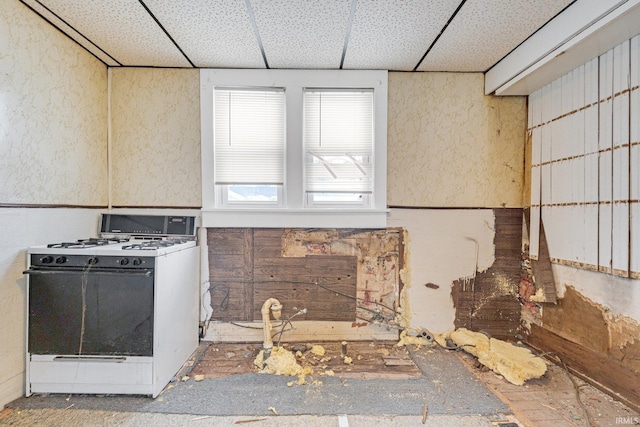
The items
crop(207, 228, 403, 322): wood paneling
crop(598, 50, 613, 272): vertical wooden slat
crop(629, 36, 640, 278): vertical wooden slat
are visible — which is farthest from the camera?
crop(207, 228, 403, 322): wood paneling

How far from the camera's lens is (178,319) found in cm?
197

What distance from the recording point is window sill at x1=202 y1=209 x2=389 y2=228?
2.35 metres

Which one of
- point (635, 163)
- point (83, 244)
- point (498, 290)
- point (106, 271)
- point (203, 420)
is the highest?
point (635, 163)

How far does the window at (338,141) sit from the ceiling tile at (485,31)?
0.62 meters

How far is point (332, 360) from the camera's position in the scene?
83.7 inches

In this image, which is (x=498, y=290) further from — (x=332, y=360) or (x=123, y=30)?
(x=123, y=30)

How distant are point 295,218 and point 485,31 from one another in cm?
183

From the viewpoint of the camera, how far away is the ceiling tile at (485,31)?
1.66m

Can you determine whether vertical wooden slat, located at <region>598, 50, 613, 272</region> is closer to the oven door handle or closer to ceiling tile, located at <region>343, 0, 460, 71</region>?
ceiling tile, located at <region>343, 0, 460, 71</region>

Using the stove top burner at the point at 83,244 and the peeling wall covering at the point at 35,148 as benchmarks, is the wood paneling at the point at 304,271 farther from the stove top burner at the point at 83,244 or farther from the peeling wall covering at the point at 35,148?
the peeling wall covering at the point at 35,148

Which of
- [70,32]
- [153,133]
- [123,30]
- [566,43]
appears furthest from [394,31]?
[70,32]

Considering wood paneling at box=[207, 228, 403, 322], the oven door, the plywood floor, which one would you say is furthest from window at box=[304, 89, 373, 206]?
the oven door

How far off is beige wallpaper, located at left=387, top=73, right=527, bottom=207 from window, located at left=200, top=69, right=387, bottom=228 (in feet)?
0.59

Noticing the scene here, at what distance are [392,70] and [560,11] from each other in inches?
42.1
